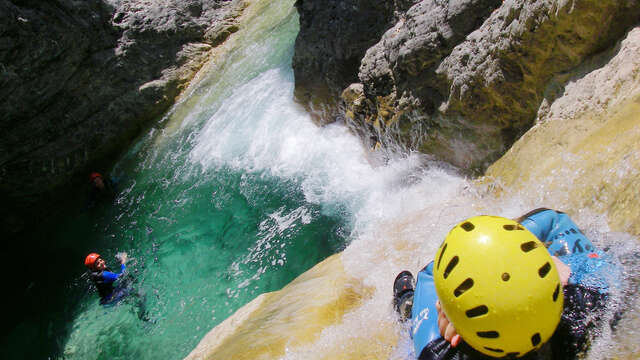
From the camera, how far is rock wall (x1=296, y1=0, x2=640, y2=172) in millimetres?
3674

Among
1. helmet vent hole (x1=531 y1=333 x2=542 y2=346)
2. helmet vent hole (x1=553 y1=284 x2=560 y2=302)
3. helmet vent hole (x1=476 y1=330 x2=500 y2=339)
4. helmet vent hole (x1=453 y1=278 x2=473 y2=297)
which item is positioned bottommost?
helmet vent hole (x1=531 y1=333 x2=542 y2=346)

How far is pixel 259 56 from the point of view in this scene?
1094 centimetres

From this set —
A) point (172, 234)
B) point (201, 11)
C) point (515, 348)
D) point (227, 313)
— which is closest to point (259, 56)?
point (201, 11)

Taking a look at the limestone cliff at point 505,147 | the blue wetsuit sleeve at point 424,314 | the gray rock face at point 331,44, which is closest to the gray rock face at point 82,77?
the gray rock face at point 331,44

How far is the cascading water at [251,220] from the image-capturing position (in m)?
4.44

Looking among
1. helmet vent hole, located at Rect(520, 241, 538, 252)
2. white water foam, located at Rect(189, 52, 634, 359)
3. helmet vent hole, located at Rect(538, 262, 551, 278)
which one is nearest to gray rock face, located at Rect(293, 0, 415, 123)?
white water foam, located at Rect(189, 52, 634, 359)

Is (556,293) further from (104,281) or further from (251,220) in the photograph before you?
(104,281)

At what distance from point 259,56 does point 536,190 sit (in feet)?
28.6

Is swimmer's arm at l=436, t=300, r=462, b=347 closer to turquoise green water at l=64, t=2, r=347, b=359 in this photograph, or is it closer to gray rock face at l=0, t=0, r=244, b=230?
turquoise green water at l=64, t=2, r=347, b=359

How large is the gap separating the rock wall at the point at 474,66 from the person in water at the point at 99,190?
21.6ft

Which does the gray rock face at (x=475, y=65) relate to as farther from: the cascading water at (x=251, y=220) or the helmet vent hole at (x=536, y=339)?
the helmet vent hole at (x=536, y=339)

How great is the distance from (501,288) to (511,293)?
0.05m

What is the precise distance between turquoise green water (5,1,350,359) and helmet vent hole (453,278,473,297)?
367 cm

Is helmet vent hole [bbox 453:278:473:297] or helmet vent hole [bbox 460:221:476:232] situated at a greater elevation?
helmet vent hole [bbox 460:221:476:232]
